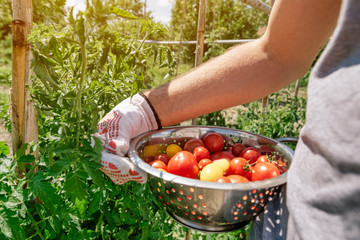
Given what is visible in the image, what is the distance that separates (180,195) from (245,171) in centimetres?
43

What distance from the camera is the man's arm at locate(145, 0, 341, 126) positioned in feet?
3.61

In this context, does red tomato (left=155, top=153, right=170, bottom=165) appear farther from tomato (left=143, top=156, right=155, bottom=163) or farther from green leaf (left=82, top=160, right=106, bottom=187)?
green leaf (left=82, top=160, right=106, bottom=187)

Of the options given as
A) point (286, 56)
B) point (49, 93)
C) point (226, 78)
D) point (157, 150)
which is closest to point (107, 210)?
point (157, 150)

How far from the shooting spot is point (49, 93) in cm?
102

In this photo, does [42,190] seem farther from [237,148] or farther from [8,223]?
[237,148]

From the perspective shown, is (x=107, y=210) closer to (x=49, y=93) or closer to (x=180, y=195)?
(x=180, y=195)

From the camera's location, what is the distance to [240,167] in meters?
1.30

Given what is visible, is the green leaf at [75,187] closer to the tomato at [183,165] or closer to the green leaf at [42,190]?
the green leaf at [42,190]

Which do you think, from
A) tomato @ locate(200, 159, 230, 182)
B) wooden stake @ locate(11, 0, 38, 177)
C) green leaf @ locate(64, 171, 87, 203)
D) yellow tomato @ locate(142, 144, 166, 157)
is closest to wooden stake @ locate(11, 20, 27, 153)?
wooden stake @ locate(11, 0, 38, 177)

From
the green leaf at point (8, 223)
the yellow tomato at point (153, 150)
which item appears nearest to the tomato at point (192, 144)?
the yellow tomato at point (153, 150)

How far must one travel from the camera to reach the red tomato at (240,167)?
129 centimetres

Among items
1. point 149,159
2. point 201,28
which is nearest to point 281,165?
point 149,159

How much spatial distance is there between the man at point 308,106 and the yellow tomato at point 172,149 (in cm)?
14

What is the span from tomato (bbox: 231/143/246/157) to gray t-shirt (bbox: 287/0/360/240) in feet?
2.33
